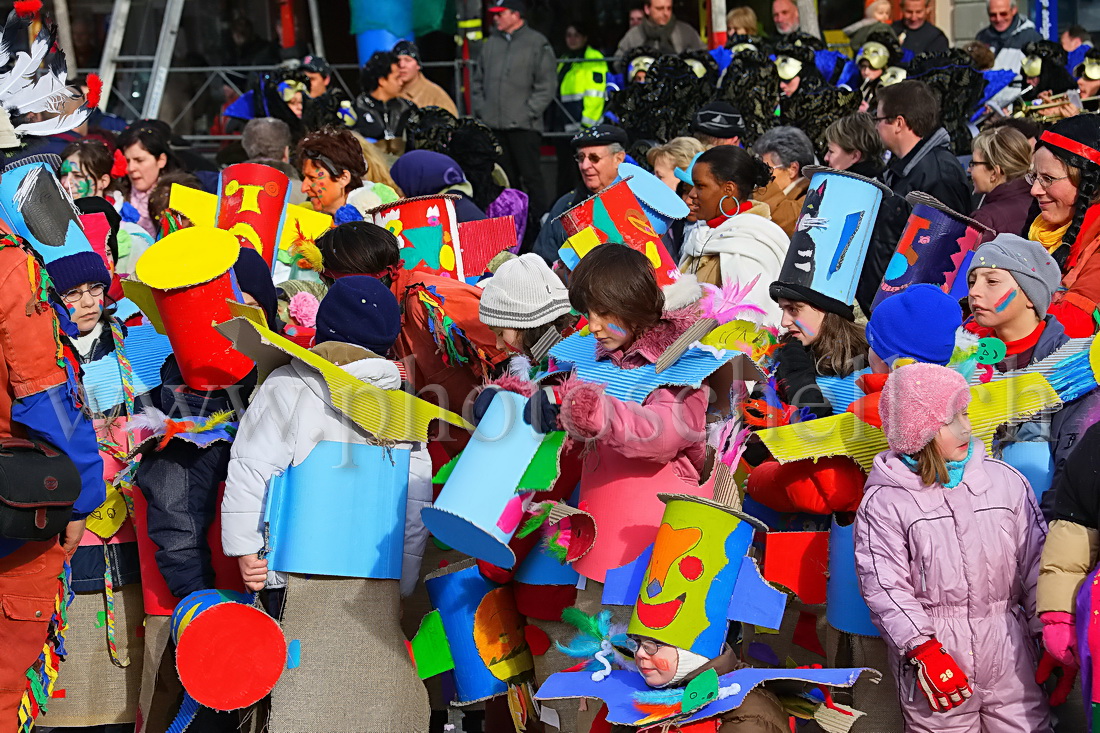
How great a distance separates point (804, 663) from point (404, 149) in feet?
19.0

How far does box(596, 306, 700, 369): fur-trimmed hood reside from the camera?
3.54 m

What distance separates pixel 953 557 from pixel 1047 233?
227cm

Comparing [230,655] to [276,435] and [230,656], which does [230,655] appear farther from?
[276,435]

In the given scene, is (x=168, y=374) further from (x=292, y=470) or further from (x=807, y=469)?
(x=807, y=469)

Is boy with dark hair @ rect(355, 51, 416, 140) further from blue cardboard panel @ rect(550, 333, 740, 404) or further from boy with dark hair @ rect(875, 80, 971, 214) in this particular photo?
blue cardboard panel @ rect(550, 333, 740, 404)

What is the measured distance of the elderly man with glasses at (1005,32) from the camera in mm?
9953

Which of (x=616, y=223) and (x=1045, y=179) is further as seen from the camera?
(x=616, y=223)

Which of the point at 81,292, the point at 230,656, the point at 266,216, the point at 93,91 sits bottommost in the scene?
the point at 230,656

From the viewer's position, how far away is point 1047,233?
5145 millimetres

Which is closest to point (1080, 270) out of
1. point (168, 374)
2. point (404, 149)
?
point (168, 374)

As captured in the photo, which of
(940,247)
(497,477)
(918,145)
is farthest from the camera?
(918,145)

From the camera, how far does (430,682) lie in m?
4.47

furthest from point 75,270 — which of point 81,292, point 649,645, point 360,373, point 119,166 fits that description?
point 119,166

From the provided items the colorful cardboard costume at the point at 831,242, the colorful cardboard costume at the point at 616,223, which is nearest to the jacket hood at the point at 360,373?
the colorful cardboard costume at the point at 831,242
